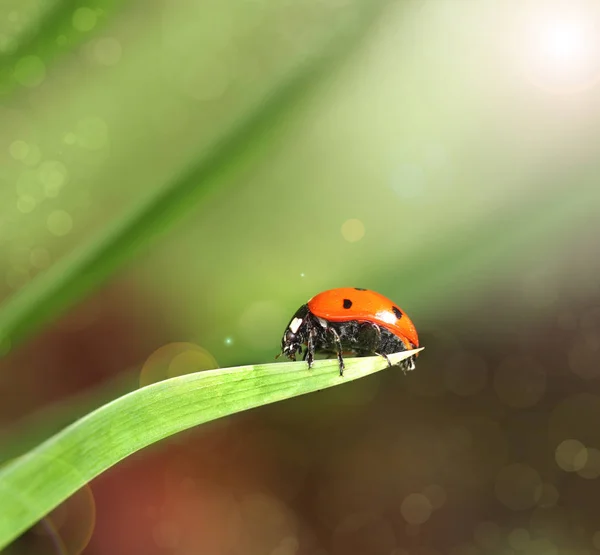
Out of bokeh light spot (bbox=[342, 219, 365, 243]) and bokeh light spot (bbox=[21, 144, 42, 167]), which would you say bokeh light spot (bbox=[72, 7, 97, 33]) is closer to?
bokeh light spot (bbox=[21, 144, 42, 167])

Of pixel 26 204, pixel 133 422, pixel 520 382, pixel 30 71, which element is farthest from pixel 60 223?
pixel 520 382

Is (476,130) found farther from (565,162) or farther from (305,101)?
(305,101)

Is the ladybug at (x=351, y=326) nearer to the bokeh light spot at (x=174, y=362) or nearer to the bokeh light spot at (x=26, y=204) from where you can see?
the bokeh light spot at (x=174, y=362)

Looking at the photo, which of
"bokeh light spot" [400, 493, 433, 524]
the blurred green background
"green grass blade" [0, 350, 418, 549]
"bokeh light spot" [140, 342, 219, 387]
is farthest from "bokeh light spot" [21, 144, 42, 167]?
"bokeh light spot" [400, 493, 433, 524]

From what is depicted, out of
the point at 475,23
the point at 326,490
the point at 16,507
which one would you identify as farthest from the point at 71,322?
the point at 475,23

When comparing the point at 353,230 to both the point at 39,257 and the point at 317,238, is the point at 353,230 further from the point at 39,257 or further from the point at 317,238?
the point at 39,257
